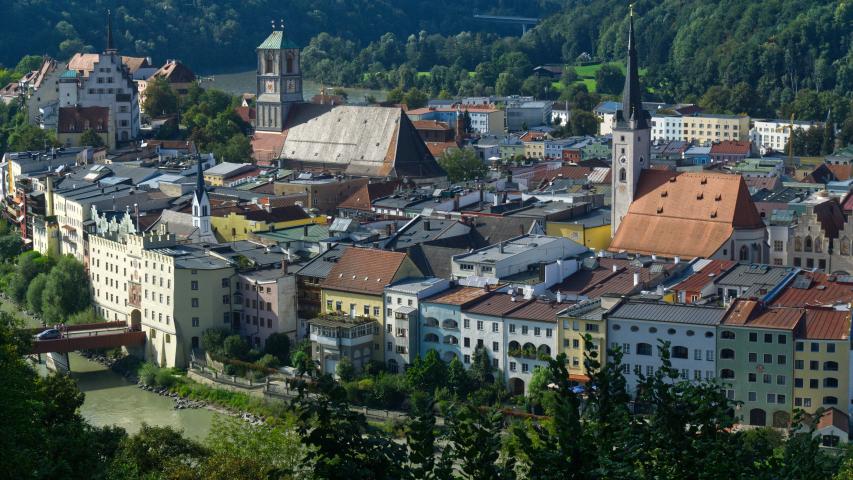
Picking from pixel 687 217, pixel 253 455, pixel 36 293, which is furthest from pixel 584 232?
pixel 253 455

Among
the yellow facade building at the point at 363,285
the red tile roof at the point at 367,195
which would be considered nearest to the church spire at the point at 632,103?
the red tile roof at the point at 367,195

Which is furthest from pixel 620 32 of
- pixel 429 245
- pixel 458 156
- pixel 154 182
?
pixel 429 245

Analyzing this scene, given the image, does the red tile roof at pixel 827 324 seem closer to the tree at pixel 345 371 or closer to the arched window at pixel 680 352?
the arched window at pixel 680 352

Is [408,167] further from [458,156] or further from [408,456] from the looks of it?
[408,456]

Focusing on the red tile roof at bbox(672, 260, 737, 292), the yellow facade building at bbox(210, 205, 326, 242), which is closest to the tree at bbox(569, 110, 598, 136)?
the yellow facade building at bbox(210, 205, 326, 242)

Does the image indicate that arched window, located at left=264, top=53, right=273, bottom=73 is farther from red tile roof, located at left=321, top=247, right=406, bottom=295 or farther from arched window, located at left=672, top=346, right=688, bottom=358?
arched window, located at left=672, top=346, right=688, bottom=358
